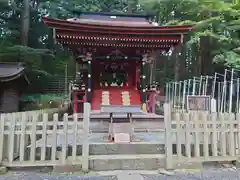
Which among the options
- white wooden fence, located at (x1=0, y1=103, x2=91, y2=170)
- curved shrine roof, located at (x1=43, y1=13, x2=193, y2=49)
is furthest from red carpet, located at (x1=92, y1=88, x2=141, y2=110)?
white wooden fence, located at (x1=0, y1=103, x2=91, y2=170)

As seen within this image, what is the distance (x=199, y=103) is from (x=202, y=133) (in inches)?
128

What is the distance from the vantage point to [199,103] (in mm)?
7797

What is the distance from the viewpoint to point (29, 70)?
49.0ft

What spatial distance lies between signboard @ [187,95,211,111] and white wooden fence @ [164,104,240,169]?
2978mm

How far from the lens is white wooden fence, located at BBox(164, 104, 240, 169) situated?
4.53m

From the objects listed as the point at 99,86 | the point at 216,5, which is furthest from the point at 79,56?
the point at 216,5

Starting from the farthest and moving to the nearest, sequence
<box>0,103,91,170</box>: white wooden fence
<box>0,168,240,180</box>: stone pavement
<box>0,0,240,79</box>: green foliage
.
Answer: <box>0,0,240,79</box>: green foliage
<box>0,103,91,170</box>: white wooden fence
<box>0,168,240,180</box>: stone pavement

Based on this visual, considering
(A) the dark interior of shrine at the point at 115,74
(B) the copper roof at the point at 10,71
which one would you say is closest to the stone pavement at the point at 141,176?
(A) the dark interior of shrine at the point at 115,74

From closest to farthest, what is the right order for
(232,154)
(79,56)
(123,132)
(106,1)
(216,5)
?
(232,154)
(123,132)
(79,56)
(216,5)
(106,1)

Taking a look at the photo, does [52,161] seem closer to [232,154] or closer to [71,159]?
[71,159]

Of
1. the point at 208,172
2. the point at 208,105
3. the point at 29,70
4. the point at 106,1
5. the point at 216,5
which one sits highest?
the point at 106,1

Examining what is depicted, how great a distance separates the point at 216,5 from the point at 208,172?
1029cm

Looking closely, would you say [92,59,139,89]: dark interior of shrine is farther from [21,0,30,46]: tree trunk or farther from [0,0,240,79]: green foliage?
[21,0,30,46]: tree trunk

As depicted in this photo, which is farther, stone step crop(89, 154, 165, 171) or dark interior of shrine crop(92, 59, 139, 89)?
dark interior of shrine crop(92, 59, 139, 89)
